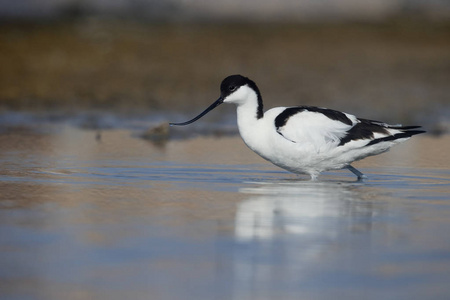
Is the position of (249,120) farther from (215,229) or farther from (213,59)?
(213,59)

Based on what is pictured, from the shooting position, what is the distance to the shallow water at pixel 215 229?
4.32m

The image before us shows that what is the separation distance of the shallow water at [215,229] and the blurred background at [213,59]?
4647 millimetres

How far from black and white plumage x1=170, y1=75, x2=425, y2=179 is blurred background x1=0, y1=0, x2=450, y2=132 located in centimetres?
391

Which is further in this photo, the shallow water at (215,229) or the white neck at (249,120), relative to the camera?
the white neck at (249,120)

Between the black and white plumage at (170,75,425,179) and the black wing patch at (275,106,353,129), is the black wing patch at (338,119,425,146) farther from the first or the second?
the black wing patch at (275,106,353,129)

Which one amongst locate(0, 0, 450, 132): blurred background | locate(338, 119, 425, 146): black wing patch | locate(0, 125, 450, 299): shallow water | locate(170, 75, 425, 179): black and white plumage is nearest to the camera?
locate(0, 125, 450, 299): shallow water

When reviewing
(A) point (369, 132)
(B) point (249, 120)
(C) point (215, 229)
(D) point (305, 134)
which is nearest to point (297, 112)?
(D) point (305, 134)

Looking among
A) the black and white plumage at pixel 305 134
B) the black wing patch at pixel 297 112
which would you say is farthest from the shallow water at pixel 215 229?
the black wing patch at pixel 297 112

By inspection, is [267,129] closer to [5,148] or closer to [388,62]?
[5,148]

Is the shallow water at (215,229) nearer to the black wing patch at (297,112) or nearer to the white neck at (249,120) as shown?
the white neck at (249,120)

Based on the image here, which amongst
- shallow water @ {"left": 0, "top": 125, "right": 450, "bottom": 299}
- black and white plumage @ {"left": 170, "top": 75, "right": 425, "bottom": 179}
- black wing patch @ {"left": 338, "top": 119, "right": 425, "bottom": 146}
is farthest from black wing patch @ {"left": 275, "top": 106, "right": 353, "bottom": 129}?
shallow water @ {"left": 0, "top": 125, "right": 450, "bottom": 299}

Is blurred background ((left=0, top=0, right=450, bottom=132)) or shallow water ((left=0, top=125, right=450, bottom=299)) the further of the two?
blurred background ((left=0, top=0, right=450, bottom=132))

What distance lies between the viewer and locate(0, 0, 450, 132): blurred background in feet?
47.9

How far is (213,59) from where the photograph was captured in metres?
18.5
